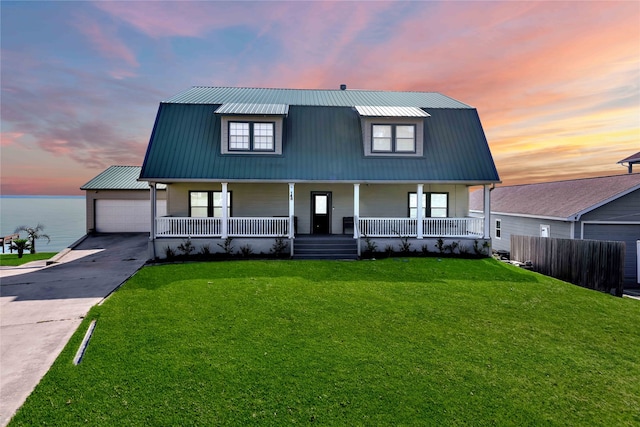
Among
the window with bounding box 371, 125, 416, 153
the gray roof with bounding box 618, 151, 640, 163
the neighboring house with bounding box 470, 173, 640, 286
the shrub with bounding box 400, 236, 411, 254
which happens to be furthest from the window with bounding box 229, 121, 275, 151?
the gray roof with bounding box 618, 151, 640, 163

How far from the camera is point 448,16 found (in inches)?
521

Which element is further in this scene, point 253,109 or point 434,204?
point 434,204

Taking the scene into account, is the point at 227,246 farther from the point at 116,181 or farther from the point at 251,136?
the point at 116,181

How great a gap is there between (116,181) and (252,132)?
38.9 ft

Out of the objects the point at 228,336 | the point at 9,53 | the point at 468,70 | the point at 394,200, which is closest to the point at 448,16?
the point at 468,70

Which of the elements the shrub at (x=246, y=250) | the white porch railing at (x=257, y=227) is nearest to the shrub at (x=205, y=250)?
the white porch railing at (x=257, y=227)

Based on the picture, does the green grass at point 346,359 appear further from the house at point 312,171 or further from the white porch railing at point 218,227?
the house at point 312,171

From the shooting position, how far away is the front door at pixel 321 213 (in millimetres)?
15922

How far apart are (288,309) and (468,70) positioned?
53.5ft

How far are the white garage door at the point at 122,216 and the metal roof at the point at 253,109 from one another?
9736 millimetres

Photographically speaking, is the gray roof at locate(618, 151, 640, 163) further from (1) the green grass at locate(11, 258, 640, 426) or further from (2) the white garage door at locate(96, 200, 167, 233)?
(2) the white garage door at locate(96, 200, 167, 233)

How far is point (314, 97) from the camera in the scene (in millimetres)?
18062

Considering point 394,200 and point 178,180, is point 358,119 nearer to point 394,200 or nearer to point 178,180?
point 394,200

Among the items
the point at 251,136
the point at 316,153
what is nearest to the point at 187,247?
the point at 251,136
